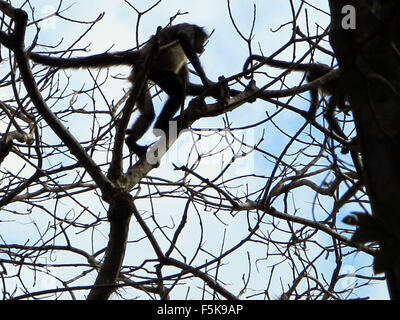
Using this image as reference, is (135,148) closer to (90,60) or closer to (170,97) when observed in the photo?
(170,97)

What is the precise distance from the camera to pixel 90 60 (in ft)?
16.2

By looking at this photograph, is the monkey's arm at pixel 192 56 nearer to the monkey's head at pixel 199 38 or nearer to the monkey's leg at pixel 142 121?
the monkey's leg at pixel 142 121

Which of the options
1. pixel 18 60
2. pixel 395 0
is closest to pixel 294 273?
pixel 18 60

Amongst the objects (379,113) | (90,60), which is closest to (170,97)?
(90,60)

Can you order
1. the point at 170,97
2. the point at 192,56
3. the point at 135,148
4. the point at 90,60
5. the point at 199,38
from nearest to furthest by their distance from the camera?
the point at 90,60 < the point at 135,148 < the point at 170,97 < the point at 192,56 < the point at 199,38

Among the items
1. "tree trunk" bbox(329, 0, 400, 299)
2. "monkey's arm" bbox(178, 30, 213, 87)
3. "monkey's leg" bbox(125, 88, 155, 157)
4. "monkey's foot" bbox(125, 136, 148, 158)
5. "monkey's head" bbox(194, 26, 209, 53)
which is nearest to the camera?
"tree trunk" bbox(329, 0, 400, 299)

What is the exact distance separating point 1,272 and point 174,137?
4.83 feet

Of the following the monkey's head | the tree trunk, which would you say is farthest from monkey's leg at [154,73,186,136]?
the tree trunk

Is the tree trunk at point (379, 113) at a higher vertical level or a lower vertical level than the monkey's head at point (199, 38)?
lower

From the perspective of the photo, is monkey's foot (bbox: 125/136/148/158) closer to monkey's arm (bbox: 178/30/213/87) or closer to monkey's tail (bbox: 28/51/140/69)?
monkey's tail (bbox: 28/51/140/69)

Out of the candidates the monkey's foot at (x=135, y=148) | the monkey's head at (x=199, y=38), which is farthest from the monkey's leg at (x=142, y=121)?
the monkey's head at (x=199, y=38)

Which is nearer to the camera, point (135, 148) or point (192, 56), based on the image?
point (135, 148)

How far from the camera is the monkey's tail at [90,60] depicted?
4512mm

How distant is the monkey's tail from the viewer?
4.51 metres
